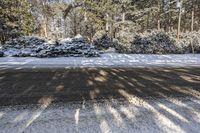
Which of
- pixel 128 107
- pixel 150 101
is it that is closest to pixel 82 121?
pixel 128 107

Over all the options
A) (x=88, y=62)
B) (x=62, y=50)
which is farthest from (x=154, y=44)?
(x=88, y=62)

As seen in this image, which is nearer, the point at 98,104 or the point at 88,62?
the point at 98,104

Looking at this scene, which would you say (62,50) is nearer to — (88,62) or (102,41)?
(88,62)

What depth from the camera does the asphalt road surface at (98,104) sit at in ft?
14.3

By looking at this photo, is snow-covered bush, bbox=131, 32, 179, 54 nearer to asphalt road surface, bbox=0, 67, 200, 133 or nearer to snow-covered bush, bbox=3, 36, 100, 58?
snow-covered bush, bbox=3, 36, 100, 58

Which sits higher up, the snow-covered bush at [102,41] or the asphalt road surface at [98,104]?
the snow-covered bush at [102,41]

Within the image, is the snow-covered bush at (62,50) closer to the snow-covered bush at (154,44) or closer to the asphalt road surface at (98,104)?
the snow-covered bush at (154,44)

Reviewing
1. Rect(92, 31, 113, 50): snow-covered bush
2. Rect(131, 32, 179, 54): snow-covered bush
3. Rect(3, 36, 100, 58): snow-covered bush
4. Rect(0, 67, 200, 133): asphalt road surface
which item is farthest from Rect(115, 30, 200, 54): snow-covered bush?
Rect(0, 67, 200, 133): asphalt road surface

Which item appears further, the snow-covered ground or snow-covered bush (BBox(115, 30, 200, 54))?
snow-covered bush (BBox(115, 30, 200, 54))

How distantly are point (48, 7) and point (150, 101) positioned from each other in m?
31.9

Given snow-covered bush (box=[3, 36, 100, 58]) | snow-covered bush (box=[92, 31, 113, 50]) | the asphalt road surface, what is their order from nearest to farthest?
the asphalt road surface < snow-covered bush (box=[3, 36, 100, 58]) < snow-covered bush (box=[92, 31, 113, 50])

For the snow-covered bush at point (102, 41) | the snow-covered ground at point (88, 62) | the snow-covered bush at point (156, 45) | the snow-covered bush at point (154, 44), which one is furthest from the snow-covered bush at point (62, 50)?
the snow-covered bush at point (154, 44)

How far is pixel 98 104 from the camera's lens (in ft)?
18.2

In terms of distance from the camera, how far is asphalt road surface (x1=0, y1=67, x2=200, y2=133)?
172 inches
